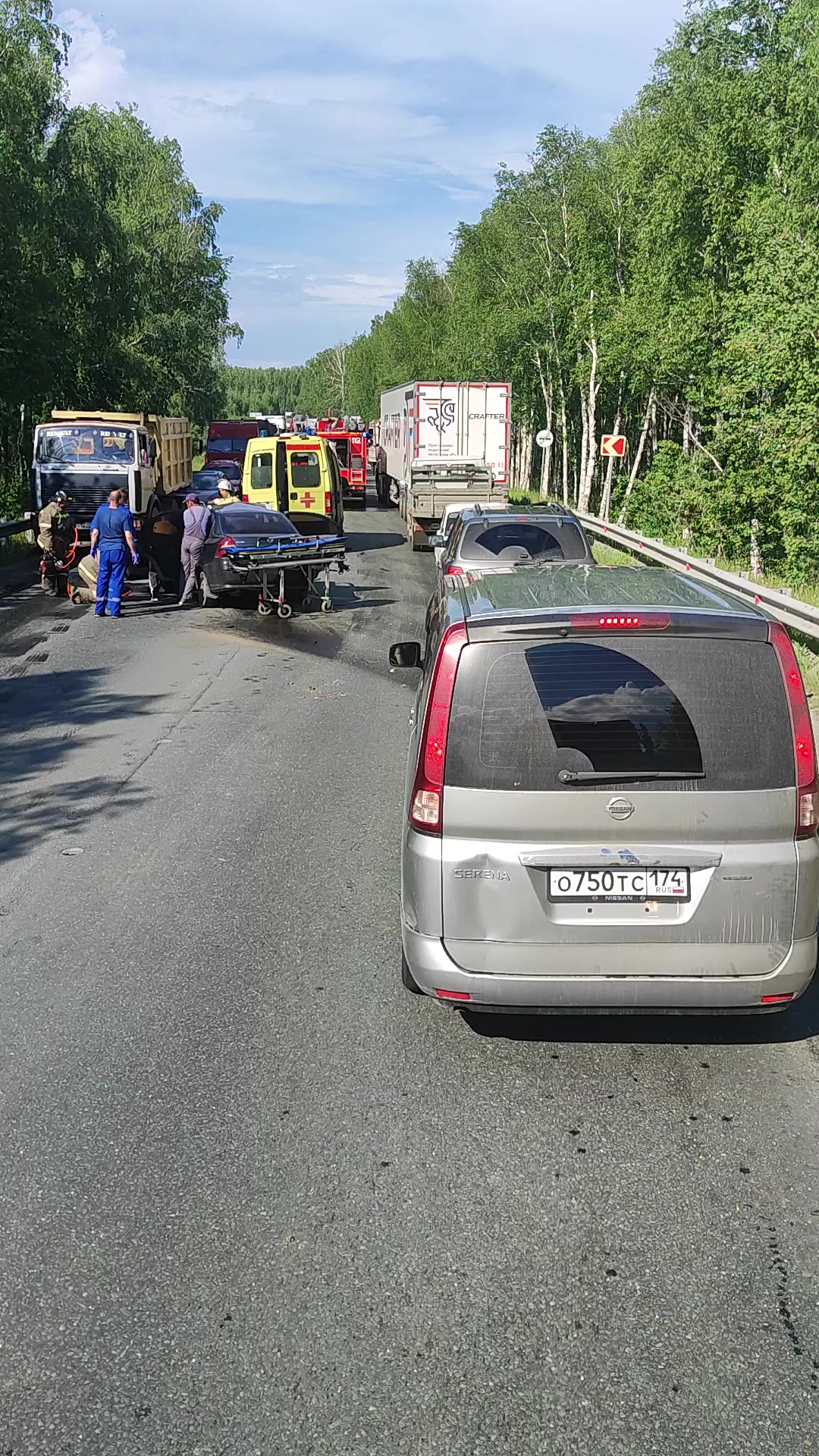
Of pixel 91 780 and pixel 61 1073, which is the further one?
pixel 91 780

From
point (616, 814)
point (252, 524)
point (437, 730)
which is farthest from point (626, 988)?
point (252, 524)

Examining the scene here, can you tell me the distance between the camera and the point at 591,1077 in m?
4.82

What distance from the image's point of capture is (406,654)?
267 inches

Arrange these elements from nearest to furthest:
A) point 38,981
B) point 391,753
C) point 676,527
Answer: point 38,981, point 391,753, point 676,527

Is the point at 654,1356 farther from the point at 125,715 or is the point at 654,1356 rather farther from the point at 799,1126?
the point at 125,715

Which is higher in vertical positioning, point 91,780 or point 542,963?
point 542,963

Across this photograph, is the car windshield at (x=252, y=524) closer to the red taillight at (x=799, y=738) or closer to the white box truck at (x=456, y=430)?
the white box truck at (x=456, y=430)

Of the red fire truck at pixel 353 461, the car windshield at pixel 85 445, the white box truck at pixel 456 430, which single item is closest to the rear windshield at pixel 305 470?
the car windshield at pixel 85 445

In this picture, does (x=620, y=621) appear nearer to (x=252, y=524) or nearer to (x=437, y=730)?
(x=437, y=730)

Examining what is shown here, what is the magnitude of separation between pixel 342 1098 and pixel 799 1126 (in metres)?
1.57

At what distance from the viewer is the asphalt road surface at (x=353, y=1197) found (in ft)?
10.3

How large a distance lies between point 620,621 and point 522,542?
9521mm

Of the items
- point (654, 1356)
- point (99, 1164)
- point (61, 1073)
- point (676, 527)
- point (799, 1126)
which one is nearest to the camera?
point (654, 1356)

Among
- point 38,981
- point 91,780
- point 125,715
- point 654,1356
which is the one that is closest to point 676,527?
point 125,715
